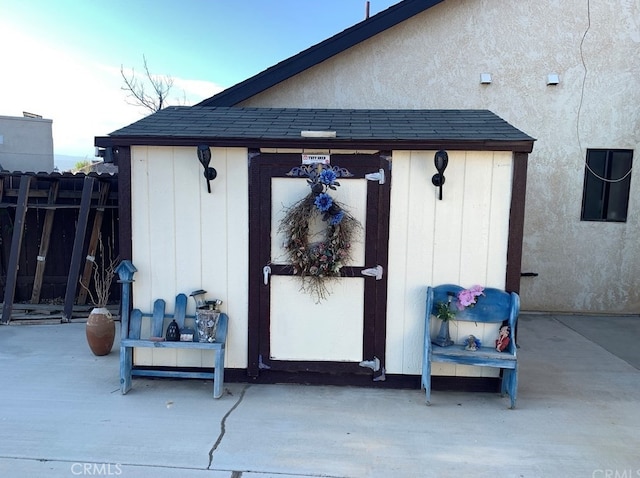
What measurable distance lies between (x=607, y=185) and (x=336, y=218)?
4.79 m

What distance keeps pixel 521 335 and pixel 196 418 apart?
4003mm

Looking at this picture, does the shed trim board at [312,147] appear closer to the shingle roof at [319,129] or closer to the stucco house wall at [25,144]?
the shingle roof at [319,129]

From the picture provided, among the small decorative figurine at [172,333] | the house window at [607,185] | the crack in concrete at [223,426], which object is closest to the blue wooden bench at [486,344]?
the crack in concrete at [223,426]

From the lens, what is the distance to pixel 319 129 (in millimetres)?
3727

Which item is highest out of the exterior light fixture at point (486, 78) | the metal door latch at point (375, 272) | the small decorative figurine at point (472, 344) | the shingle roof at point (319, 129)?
the exterior light fixture at point (486, 78)

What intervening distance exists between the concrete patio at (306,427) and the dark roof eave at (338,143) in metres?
2.11

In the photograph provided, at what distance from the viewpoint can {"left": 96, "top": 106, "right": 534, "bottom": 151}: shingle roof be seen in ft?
11.5

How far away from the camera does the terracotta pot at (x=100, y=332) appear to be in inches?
168

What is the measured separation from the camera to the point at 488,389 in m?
3.68

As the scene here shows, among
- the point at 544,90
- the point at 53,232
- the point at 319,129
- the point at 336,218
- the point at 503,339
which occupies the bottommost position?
the point at 503,339

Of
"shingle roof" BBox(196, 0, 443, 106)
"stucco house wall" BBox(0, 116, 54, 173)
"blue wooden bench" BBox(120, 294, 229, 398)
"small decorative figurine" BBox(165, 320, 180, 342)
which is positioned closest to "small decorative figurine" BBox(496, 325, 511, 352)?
"blue wooden bench" BBox(120, 294, 229, 398)

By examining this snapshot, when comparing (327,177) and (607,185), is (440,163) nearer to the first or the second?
(327,177)

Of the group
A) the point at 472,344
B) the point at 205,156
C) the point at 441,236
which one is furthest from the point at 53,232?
the point at 472,344

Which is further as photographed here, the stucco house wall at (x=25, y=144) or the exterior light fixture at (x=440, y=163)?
the stucco house wall at (x=25, y=144)
